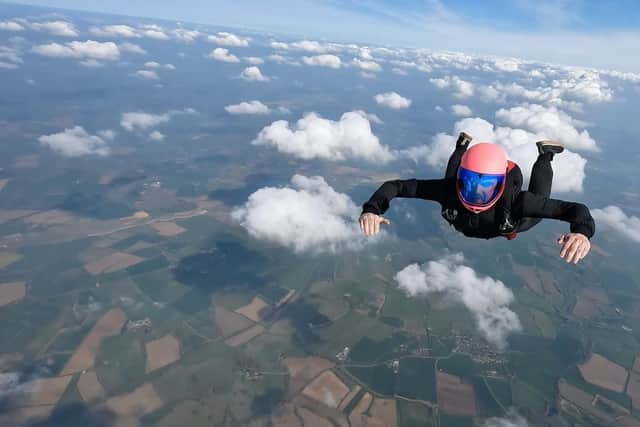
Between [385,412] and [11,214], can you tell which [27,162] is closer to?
[11,214]

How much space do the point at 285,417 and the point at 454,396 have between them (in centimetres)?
2170

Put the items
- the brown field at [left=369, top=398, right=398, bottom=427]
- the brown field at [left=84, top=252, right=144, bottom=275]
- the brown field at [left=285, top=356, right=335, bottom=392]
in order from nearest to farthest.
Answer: the brown field at [left=369, top=398, right=398, bottom=427] < the brown field at [left=285, top=356, right=335, bottom=392] < the brown field at [left=84, top=252, right=144, bottom=275]

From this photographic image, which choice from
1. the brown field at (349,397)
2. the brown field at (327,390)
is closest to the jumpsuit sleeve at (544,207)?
the brown field at (349,397)

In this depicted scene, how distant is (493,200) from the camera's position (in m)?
4.78

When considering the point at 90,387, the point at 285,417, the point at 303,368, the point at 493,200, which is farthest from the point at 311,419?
the point at 493,200

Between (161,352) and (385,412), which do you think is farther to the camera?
(161,352)

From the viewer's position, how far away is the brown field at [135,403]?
3997cm

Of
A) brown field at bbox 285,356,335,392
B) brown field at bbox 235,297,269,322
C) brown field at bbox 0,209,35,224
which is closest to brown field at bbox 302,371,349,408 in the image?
brown field at bbox 285,356,335,392

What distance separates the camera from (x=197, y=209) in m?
98.6

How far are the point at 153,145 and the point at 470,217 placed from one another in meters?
178

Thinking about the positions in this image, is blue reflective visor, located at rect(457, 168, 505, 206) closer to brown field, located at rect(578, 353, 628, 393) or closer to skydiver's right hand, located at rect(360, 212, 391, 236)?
skydiver's right hand, located at rect(360, 212, 391, 236)

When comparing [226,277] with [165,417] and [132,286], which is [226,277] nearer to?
[132,286]

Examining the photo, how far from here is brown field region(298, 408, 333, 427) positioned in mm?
37531

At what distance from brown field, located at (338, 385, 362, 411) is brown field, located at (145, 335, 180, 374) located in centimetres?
Answer: 2325
